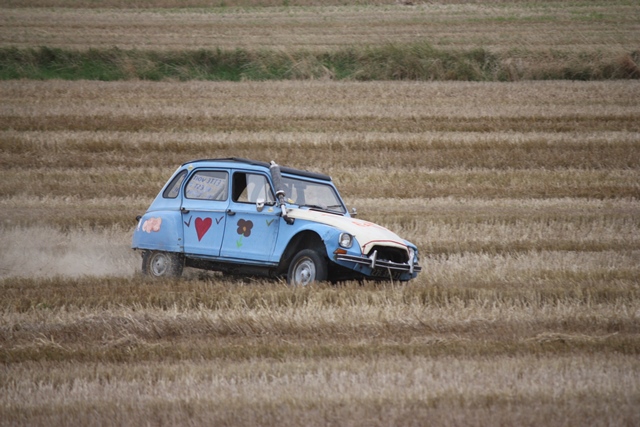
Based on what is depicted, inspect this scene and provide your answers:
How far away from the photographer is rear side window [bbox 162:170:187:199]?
12.5 meters

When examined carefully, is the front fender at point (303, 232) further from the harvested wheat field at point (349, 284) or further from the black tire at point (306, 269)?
the harvested wheat field at point (349, 284)

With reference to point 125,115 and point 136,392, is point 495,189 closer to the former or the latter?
point 125,115

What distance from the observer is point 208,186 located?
12156 mm

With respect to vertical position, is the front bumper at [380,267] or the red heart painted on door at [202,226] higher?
the red heart painted on door at [202,226]

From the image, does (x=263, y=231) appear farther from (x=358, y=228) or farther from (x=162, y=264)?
(x=162, y=264)

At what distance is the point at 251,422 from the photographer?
248 inches

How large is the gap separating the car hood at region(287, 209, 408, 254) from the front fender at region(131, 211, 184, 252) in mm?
1660

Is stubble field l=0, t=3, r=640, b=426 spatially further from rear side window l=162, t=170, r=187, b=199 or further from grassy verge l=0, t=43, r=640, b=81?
grassy verge l=0, t=43, r=640, b=81

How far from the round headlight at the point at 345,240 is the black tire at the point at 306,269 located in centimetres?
32

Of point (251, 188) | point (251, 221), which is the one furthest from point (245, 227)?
point (251, 188)

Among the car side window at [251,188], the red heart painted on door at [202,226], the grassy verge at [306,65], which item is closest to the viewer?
the car side window at [251,188]

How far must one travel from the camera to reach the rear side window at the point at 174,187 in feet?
41.0

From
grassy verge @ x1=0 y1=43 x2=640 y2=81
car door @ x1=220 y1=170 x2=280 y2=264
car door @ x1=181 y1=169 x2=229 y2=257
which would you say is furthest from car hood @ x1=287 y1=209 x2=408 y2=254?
grassy verge @ x1=0 y1=43 x2=640 y2=81

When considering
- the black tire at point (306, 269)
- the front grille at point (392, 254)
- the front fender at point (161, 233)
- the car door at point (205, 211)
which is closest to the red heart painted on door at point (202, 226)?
the car door at point (205, 211)
